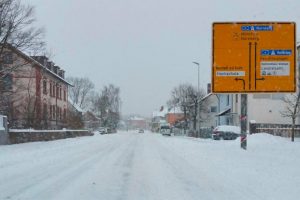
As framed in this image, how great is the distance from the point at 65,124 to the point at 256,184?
54713mm

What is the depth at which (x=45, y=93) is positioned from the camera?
228 ft

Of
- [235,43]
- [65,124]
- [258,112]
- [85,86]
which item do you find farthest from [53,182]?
[85,86]

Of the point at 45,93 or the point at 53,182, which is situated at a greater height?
the point at 45,93

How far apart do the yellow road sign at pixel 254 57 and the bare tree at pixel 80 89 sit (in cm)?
10884

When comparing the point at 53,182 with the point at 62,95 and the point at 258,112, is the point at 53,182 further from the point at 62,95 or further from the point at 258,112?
the point at 62,95

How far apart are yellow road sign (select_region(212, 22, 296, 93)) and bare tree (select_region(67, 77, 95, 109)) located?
108840 millimetres

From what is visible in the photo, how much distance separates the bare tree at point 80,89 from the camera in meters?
132

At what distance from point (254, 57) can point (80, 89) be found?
11304cm

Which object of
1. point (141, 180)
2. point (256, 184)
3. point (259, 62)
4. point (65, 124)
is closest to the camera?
point (256, 184)

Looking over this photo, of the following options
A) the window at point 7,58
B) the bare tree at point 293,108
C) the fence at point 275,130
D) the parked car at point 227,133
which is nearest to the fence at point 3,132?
the window at point 7,58

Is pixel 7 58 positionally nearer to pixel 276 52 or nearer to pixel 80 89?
pixel 276 52

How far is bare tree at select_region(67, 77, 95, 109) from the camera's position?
434 feet

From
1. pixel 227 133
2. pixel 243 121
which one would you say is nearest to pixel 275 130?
pixel 227 133

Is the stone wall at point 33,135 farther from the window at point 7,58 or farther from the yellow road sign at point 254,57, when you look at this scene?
the yellow road sign at point 254,57
